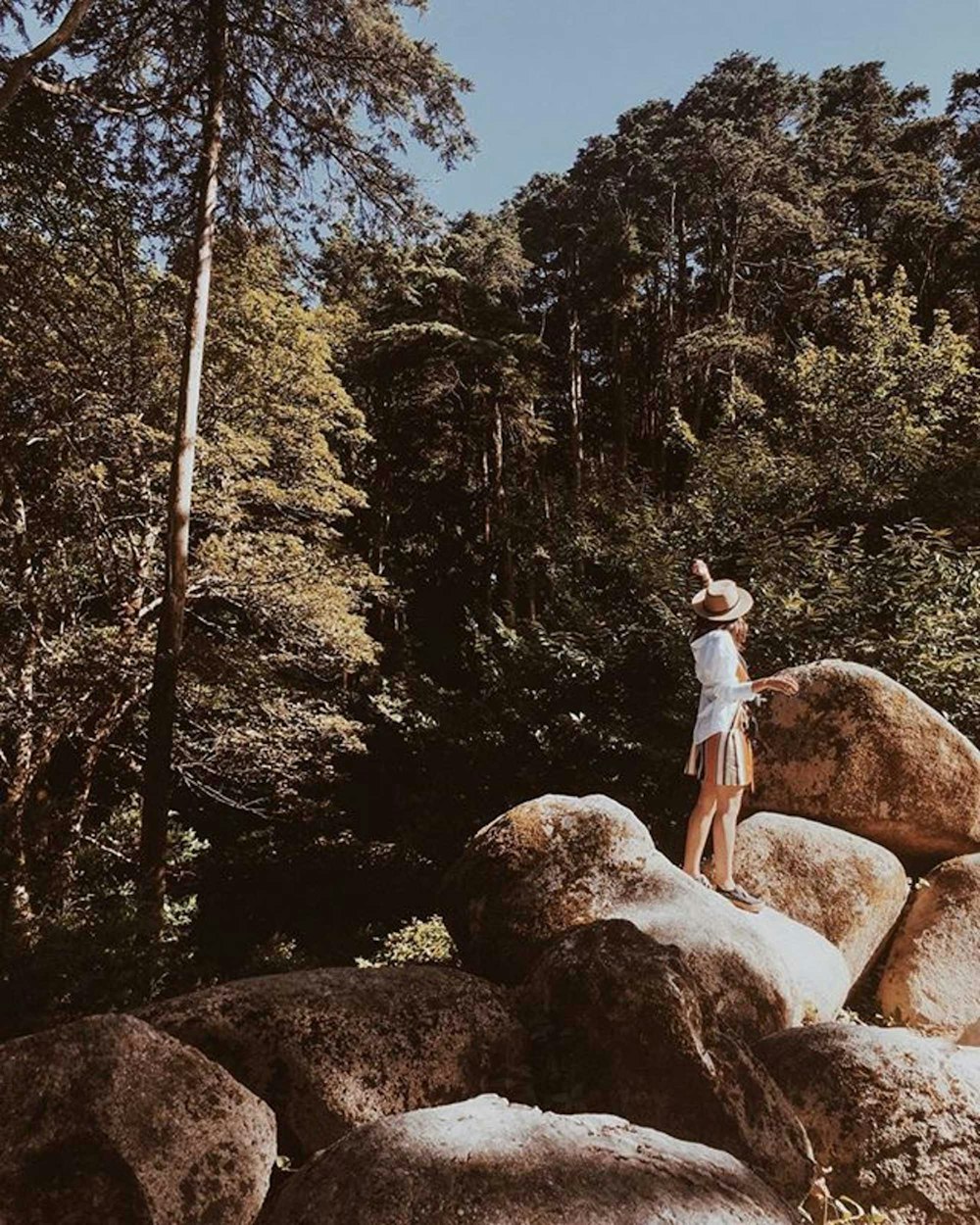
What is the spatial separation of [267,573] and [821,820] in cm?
684

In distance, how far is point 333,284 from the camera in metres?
10.4

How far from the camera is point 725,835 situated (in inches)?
211

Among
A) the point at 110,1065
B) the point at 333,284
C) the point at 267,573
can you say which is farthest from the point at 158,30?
the point at 110,1065

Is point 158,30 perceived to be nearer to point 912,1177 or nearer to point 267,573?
point 267,573

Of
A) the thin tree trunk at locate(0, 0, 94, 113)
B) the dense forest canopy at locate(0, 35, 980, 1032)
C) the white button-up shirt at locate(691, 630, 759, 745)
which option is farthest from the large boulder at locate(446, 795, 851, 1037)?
the thin tree trunk at locate(0, 0, 94, 113)

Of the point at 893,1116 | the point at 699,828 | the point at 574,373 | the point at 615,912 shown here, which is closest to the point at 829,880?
the point at 699,828

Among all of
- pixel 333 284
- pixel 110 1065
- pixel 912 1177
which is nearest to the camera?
pixel 110 1065

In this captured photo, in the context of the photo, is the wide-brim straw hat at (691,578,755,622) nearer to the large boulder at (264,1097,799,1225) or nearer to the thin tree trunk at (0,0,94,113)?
the large boulder at (264,1097,799,1225)

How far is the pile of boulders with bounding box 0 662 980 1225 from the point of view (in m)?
2.11

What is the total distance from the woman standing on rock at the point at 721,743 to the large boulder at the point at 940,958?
4.46ft

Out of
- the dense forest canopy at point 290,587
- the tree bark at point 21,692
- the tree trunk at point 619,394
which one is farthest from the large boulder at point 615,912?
the tree trunk at point 619,394

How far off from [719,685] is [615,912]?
1610 millimetres

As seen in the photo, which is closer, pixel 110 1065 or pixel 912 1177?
pixel 110 1065

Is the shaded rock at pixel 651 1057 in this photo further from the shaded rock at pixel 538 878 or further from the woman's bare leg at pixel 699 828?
the woman's bare leg at pixel 699 828
